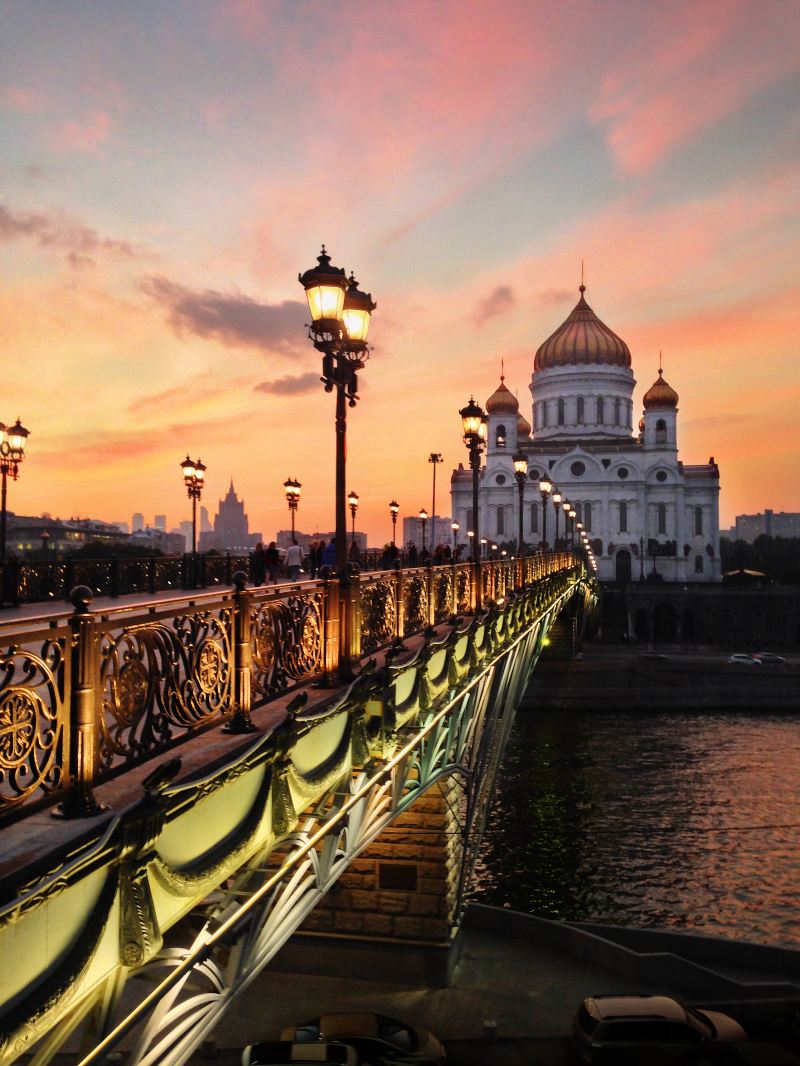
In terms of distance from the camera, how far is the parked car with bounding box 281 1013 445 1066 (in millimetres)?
12164

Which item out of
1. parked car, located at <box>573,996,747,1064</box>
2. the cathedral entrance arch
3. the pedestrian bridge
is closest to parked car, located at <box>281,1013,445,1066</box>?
parked car, located at <box>573,996,747,1064</box>

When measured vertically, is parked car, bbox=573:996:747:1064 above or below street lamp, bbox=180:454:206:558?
below

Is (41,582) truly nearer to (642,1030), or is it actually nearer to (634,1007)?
(634,1007)

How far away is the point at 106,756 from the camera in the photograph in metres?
4.80

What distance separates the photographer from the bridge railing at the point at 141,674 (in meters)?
4.18

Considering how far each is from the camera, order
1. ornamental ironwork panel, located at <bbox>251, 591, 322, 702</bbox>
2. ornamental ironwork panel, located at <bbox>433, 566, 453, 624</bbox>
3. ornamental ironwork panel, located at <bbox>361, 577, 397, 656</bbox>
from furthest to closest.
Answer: ornamental ironwork panel, located at <bbox>433, 566, 453, 624</bbox>
ornamental ironwork panel, located at <bbox>361, 577, 397, 656</bbox>
ornamental ironwork panel, located at <bbox>251, 591, 322, 702</bbox>

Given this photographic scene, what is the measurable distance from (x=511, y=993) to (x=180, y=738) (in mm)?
11810

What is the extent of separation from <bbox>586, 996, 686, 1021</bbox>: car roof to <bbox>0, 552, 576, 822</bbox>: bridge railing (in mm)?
7952

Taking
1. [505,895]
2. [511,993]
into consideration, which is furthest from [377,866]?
[505,895]

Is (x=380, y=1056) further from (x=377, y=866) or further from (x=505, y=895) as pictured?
(x=505, y=895)

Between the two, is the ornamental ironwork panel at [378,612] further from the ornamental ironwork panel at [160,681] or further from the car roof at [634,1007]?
the car roof at [634,1007]

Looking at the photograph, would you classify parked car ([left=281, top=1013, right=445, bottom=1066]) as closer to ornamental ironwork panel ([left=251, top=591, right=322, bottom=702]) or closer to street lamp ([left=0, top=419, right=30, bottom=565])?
ornamental ironwork panel ([left=251, top=591, right=322, bottom=702])

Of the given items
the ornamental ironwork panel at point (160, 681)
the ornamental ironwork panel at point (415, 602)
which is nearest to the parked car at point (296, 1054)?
the ornamental ironwork panel at point (415, 602)

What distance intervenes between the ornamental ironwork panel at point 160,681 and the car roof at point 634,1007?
33.7 feet
